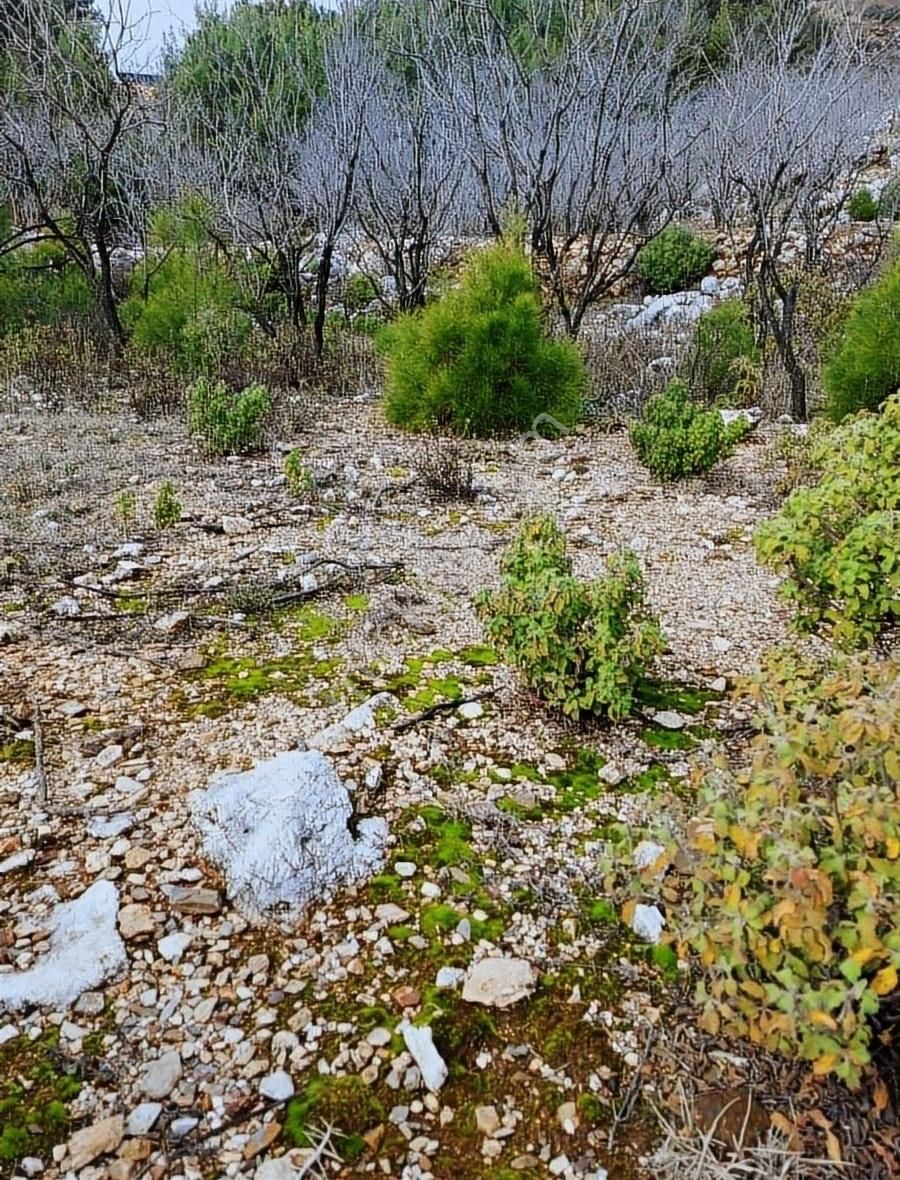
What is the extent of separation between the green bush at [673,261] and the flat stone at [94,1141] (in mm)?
13788

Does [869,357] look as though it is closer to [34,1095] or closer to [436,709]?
[436,709]

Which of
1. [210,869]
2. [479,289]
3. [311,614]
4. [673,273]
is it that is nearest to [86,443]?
[479,289]

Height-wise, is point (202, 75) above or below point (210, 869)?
above

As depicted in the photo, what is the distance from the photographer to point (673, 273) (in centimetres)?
1364

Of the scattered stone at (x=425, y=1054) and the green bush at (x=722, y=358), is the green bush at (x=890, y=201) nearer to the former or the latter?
the green bush at (x=722, y=358)

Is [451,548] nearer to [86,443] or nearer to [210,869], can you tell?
[210,869]

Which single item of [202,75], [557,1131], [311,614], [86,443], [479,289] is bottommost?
[557,1131]

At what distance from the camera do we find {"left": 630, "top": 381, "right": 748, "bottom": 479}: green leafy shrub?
5023 millimetres

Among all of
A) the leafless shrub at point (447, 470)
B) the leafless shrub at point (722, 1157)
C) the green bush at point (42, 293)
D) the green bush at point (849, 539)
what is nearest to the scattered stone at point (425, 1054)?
the leafless shrub at point (722, 1157)

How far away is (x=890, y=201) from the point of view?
13.4 m

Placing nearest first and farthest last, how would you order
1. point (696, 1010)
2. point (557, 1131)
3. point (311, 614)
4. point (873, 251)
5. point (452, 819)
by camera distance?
point (557, 1131) → point (696, 1010) → point (452, 819) → point (311, 614) → point (873, 251)

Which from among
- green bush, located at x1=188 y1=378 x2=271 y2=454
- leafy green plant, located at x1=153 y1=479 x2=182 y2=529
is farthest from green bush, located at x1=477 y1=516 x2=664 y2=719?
green bush, located at x1=188 y1=378 x2=271 y2=454

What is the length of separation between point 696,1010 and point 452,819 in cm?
76

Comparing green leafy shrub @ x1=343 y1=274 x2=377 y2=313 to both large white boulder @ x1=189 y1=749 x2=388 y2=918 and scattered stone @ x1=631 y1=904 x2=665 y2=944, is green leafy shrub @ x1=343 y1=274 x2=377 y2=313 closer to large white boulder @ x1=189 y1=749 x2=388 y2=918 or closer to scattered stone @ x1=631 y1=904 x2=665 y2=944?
large white boulder @ x1=189 y1=749 x2=388 y2=918
